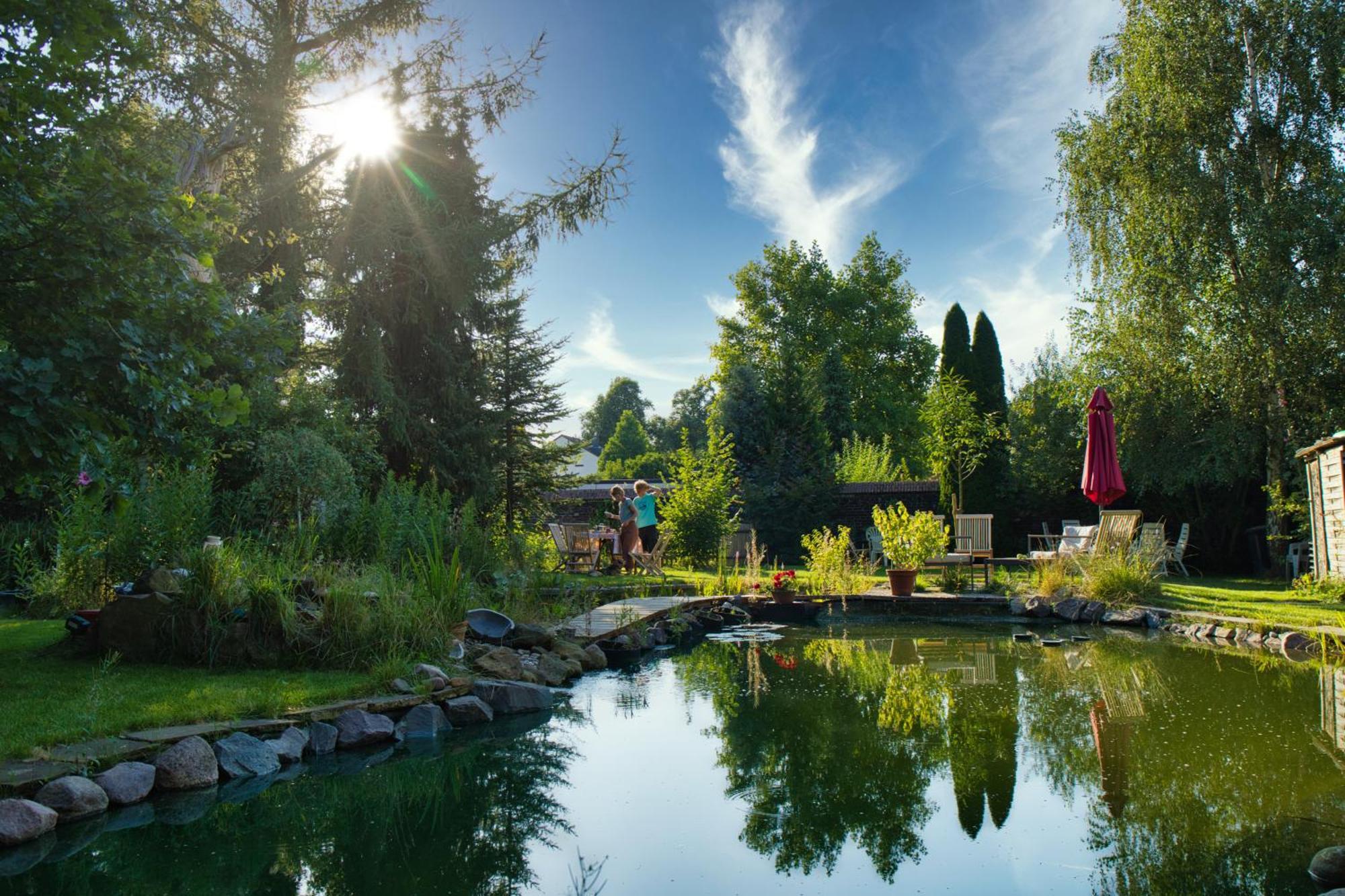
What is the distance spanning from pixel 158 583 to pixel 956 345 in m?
16.7

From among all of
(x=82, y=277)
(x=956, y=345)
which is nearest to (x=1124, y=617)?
(x=82, y=277)

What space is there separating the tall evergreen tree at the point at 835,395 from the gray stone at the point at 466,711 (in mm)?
20918

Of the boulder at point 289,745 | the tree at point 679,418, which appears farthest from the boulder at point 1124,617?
the tree at point 679,418

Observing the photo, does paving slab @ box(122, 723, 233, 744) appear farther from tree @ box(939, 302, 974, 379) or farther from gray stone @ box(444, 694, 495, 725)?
tree @ box(939, 302, 974, 379)

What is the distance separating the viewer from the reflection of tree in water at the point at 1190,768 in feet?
9.51

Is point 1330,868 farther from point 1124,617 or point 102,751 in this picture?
point 1124,617

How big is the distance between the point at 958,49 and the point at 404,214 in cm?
777

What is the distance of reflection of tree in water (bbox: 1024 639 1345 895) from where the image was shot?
2.90 metres

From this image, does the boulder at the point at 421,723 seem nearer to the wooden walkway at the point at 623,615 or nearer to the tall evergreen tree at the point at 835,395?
the wooden walkway at the point at 623,615

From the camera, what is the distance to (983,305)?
1852 centimetres

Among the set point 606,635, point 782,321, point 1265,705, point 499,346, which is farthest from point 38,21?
point 782,321

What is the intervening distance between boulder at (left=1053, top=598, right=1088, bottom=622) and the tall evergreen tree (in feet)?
52.9

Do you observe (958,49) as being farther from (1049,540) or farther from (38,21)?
(38,21)

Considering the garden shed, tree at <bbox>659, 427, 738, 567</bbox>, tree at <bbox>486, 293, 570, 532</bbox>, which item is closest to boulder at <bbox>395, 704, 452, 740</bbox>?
tree at <bbox>659, 427, 738, 567</bbox>
